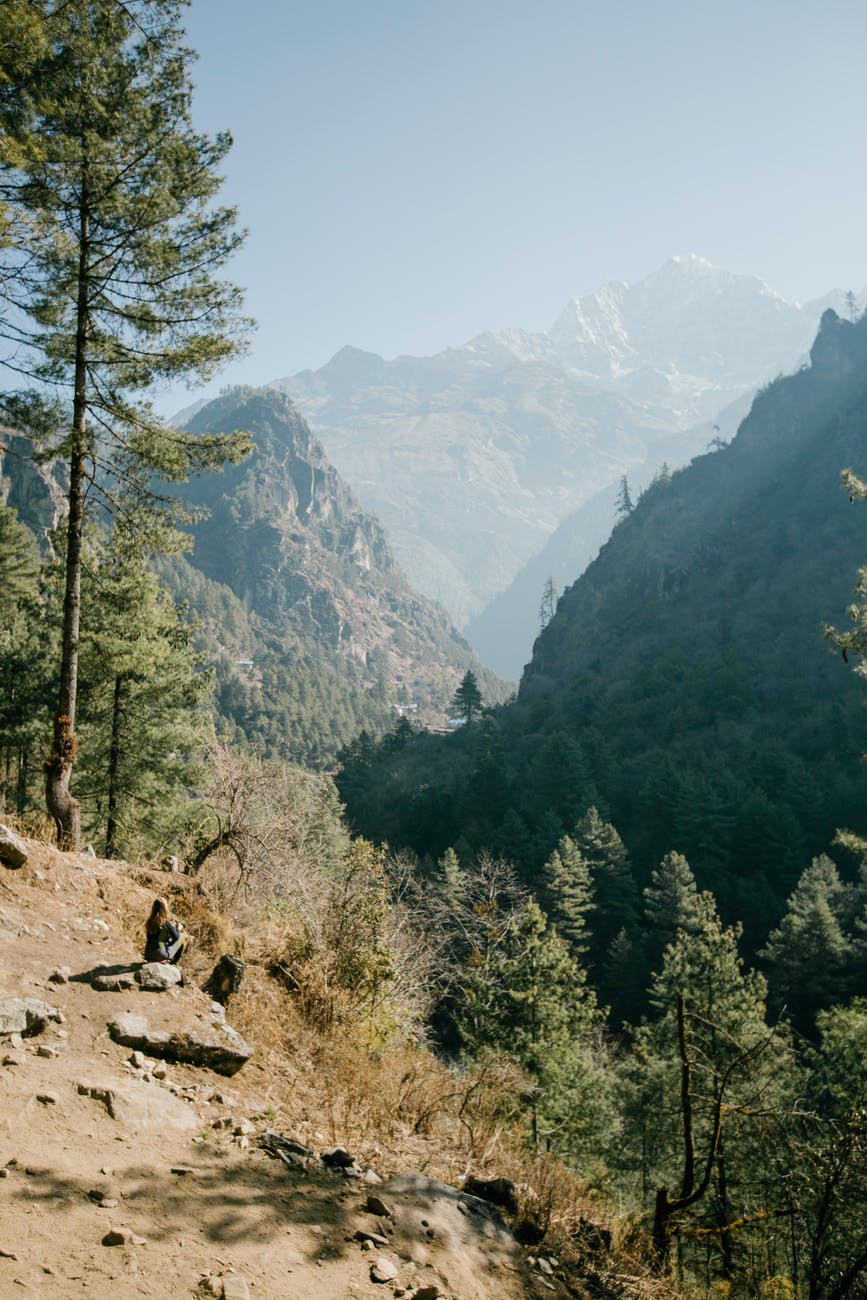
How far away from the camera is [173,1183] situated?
4125mm

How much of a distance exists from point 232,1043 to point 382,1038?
3015 millimetres

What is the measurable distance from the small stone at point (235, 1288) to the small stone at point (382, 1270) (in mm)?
818

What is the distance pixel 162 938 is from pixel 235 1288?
365 centimetres

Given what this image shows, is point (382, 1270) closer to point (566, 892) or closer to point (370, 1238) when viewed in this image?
point (370, 1238)

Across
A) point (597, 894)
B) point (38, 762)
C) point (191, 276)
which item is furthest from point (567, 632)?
point (191, 276)

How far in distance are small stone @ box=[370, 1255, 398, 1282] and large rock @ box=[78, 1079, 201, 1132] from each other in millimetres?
1531

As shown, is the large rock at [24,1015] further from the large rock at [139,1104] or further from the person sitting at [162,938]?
the person sitting at [162,938]

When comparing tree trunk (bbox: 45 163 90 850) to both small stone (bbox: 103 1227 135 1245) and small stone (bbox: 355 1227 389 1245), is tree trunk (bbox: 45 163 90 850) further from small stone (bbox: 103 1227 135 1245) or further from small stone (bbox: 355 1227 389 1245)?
small stone (bbox: 355 1227 389 1245)

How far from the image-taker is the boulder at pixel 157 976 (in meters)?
6.16

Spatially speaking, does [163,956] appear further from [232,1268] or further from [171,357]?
[171,357]

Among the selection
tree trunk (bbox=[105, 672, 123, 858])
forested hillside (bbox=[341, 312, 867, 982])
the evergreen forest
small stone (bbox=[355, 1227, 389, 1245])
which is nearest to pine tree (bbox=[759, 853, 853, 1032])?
the evergreen forest

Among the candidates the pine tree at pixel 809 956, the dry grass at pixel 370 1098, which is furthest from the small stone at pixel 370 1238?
the pine tree at pixel 809 956

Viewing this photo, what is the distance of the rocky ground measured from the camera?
11.6ft

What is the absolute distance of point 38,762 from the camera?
19.1 metres
